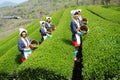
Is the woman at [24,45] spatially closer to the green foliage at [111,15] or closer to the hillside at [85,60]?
the hillside at [85,60]

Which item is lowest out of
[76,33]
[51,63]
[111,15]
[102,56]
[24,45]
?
[111,15]

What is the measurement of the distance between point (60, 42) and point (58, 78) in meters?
6.08

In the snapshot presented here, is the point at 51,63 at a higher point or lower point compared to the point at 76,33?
lower

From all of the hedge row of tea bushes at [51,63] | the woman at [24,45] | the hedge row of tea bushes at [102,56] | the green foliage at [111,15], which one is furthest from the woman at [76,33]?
the green foliage at [111,15]

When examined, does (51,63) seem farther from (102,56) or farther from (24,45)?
(24,45)

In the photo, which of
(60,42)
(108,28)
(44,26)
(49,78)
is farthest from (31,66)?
(44,26)

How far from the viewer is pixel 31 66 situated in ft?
51.3

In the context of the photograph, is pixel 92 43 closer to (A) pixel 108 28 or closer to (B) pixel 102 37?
(B) pixel 102 37

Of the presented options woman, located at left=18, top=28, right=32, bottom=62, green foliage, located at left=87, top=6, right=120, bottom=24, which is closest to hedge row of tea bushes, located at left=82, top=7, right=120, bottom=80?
woman, located at left=18, top=28, right=32, bottom=62

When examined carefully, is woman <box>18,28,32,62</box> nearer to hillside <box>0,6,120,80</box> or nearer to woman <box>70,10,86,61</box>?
hillside <box>0,6,120,80</box>

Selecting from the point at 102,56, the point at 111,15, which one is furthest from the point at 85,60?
the point at 111,15

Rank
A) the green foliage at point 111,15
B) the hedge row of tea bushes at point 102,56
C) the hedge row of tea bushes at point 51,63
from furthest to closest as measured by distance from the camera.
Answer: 1. the green foliage at point 111,15
2. the hedge row of tea bushes at point 51,63
3. the hedge row of tea bushes at point 102,56

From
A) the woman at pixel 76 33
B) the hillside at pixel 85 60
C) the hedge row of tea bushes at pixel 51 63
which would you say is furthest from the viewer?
the woman at pixel 76 33

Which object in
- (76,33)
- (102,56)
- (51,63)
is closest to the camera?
(102,56)
